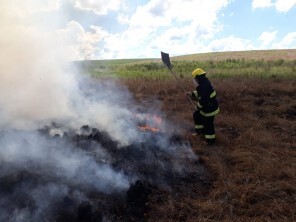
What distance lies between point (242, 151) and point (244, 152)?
0.73 feet

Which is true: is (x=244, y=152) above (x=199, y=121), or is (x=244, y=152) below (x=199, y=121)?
below

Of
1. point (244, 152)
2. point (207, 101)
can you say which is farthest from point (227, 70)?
point (244, 152)

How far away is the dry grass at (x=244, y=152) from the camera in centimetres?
508

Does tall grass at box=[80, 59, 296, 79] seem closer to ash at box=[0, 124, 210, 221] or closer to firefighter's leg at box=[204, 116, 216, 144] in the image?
firefighter's leg at box=[204, 116, 216, 144]

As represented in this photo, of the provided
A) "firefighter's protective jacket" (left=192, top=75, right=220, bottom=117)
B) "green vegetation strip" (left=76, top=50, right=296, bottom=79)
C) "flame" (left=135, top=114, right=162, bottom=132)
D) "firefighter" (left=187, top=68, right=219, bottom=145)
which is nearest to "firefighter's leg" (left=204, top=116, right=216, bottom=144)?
"firefighter" (left=187, top=68, right=219, bottom=145)

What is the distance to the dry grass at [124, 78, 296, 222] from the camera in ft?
16.7

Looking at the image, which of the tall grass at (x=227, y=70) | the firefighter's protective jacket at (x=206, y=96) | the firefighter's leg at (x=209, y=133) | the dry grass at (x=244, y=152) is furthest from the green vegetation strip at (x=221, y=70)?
the firefighter's leg at (x=209, y=133)

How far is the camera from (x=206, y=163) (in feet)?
23.0

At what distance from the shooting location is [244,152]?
7.47 m

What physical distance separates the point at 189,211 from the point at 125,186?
111cm

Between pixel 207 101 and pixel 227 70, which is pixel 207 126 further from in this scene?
pixel 227 70

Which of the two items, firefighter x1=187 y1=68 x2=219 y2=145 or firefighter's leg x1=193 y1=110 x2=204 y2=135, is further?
firefighter's leg x1=193 y1=110 x2=204 y2=135

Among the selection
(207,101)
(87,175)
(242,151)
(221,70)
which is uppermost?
(207,101)

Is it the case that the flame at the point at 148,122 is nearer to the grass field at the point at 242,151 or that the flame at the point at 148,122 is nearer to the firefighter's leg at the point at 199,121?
the grass field at the point at 242,151
